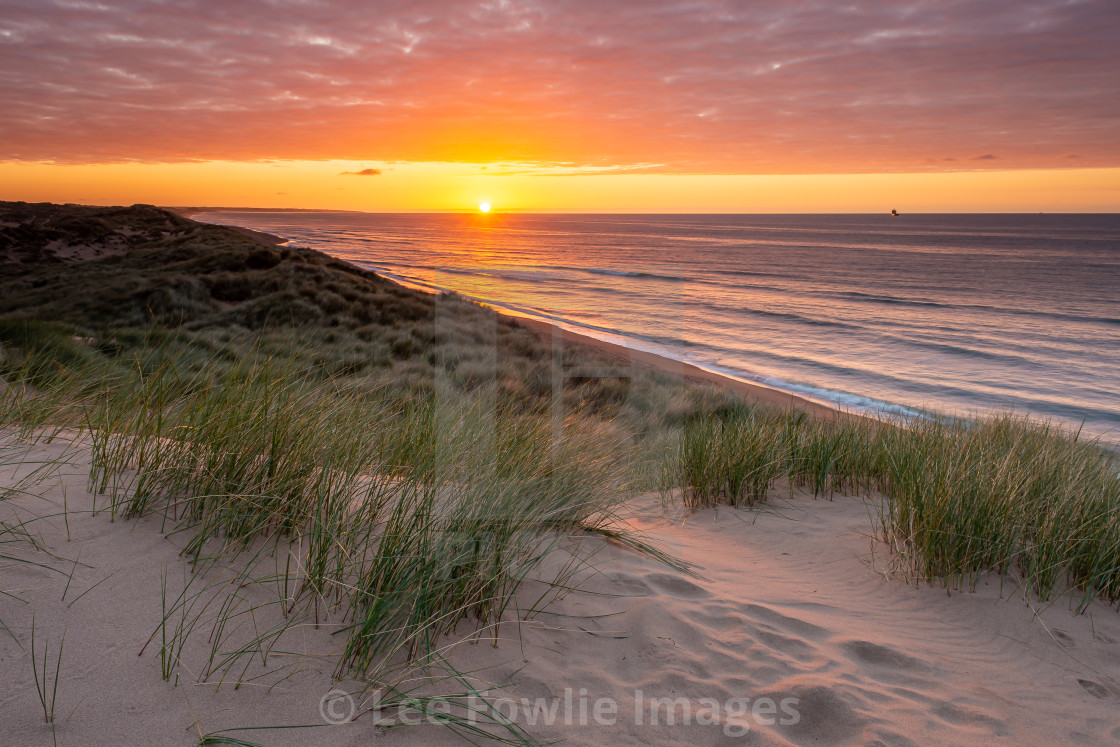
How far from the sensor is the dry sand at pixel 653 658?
1.86 meters

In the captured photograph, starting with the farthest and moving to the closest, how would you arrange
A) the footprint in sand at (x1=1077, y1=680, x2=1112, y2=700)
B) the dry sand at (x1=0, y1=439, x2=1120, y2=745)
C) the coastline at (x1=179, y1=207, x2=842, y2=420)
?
the coastline at (x1=179, y1=207, x2=842, y2=420), the footprint in sand at (x1=1077, y1=680, x2=1112, y2=700), the dry sand at (x1=0, y1=439, x2=1120, y2=745)

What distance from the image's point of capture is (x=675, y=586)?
10.6ft

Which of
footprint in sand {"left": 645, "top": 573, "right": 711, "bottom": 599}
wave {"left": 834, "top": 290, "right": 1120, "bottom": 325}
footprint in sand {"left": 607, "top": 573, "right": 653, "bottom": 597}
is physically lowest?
footprint in sand {"left": 645, "top": 573, "right": 711, "bottom": 599}

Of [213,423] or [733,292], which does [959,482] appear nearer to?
[213,423]

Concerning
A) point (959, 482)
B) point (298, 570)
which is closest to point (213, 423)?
point (298, 570)

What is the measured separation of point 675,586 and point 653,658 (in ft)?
2.49

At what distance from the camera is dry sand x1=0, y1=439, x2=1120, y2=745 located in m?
1.86

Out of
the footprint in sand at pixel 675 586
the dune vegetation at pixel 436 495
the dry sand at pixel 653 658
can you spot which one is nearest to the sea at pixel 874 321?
the dune vegetation at pixel 436 495

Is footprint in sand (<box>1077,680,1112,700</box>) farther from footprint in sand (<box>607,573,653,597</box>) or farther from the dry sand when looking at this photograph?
footprint in sand (<box>607,573,653,597</box>)

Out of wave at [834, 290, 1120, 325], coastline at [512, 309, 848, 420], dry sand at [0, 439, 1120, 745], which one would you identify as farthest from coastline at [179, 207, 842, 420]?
wave at [834, 290, 1120, 325]

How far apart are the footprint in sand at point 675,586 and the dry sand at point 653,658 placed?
0.01 meters

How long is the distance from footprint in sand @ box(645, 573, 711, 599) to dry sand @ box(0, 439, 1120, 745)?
0.01 m

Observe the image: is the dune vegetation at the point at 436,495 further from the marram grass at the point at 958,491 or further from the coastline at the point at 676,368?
the coastline at the point at 676,368

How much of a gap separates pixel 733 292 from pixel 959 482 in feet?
100
